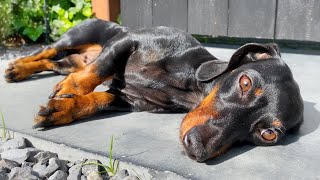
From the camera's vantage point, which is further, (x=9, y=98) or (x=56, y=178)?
(x=9, y=98)

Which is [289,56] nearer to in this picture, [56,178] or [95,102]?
[95,102]

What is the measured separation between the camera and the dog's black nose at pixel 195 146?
2566mm

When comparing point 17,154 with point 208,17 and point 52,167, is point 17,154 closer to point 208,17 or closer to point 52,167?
point 52,167

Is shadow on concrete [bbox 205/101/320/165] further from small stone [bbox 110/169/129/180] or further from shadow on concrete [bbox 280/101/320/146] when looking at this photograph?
small stone [bbox 110/169/129/180]

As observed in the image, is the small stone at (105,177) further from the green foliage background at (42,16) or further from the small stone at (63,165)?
the green foliage background at (42,16)

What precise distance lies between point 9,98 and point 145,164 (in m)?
1.82

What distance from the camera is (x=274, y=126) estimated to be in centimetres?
280

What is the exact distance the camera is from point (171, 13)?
6.14m

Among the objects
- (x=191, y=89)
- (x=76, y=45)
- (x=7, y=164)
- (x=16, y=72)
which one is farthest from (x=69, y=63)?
(x=7, y=164)

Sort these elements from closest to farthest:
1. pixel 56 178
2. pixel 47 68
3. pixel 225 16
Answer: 1. pixel 56 178
2. pixel 47 68
3. pixel 225 16

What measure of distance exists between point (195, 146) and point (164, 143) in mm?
432

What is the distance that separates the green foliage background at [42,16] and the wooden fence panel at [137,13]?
0.63 meters

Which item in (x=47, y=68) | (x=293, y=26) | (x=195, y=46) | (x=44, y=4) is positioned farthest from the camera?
(x=44, y=4)

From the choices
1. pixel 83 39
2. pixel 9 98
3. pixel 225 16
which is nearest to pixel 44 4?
pixel 83 39
